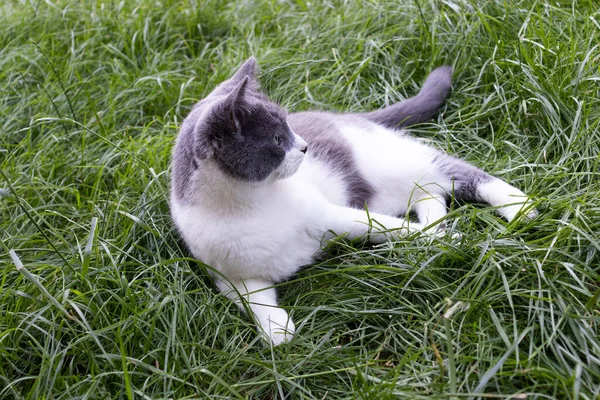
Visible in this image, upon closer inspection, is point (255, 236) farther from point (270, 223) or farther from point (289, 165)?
point (289, 165)

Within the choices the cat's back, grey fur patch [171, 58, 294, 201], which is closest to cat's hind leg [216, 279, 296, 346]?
grey fur patch [171, 58, 294, 201]

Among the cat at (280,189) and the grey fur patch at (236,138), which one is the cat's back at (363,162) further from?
the grey fur patch at (236,138)

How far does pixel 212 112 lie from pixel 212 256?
1.82 ft

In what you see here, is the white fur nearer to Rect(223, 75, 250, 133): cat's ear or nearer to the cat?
the cat

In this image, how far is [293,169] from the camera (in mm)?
2352

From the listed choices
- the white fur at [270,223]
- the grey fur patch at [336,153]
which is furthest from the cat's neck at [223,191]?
the grey fur patch at [336,153]

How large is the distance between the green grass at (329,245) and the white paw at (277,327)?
47mm

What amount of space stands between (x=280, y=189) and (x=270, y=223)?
147 mm

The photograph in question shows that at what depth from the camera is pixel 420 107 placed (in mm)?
3107

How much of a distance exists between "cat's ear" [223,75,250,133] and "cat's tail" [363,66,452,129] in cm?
102

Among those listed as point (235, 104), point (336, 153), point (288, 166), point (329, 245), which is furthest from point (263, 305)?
point (336, 153)

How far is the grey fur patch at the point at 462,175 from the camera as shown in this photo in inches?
106

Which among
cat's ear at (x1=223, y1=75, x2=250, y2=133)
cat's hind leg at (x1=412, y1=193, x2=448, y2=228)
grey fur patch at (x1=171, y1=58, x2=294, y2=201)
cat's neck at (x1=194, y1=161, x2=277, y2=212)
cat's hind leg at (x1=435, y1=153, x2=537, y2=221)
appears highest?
cat's ear at (x1=223, y1=75, x2=250, y2=133)

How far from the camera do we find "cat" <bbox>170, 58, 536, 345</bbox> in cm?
224
